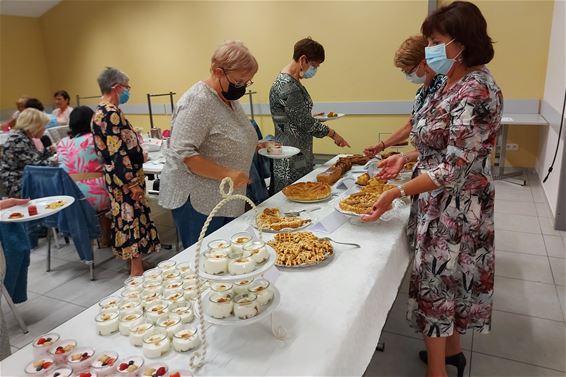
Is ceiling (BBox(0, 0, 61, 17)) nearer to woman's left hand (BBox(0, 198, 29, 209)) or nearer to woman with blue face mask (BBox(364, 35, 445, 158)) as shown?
woman's left hand (BBox(0, 198, 29, 209))

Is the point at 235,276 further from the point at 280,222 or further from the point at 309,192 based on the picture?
the point at 309,192

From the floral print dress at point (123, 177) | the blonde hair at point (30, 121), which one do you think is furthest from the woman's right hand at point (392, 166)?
the blonde hair at point (30, 121)

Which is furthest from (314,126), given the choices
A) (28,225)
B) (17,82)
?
(17,82)

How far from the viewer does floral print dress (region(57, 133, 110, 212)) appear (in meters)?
2.86

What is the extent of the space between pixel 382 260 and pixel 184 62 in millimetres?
5929

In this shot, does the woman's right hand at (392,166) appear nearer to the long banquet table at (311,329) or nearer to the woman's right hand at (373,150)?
the long banquet table at (311,329)

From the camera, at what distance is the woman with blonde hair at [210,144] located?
5.29 ft

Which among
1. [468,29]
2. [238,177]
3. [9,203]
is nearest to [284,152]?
[238,177]

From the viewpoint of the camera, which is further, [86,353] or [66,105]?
[66,105]

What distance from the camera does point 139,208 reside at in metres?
2.74

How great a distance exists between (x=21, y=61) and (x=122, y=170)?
23.0ft

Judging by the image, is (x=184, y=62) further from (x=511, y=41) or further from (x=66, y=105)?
(x=511, y=41)

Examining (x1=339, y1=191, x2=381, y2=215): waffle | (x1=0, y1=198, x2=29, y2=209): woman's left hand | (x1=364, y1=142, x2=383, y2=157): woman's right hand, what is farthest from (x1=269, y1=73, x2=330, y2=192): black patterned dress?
(x1=0, y1=198, x2=29, y2=209): woman's left hand

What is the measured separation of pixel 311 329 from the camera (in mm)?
1037
